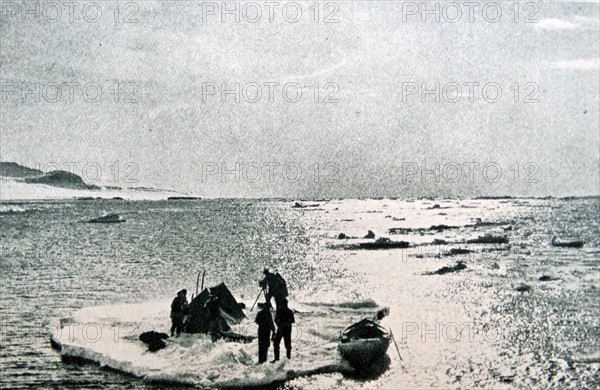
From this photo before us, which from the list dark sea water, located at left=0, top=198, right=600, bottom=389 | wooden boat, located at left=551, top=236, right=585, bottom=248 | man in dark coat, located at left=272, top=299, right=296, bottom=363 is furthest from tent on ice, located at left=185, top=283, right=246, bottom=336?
wooden boat, located at left=551, top=236, right=585, bottom=248

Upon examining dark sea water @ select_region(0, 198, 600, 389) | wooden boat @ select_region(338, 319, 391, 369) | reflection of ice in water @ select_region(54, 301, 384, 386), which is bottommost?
dark sea water @ select_region(0, 198, 600, 389)

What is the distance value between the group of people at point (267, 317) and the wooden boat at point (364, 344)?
1.56 metres

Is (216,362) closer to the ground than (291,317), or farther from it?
closer to the ground

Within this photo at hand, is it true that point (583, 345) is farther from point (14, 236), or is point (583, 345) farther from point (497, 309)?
point (14, 236)

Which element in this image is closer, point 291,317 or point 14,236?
point 291,317

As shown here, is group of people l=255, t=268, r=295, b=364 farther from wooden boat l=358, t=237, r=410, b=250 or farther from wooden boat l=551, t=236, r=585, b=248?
wooden boat l=551, t=236, r=585, b=248

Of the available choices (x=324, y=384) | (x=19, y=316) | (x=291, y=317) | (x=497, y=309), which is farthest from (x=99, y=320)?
(x=497, y=309)

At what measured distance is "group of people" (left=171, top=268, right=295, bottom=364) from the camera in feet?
51.6

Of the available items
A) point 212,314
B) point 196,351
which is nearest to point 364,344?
point 196,351

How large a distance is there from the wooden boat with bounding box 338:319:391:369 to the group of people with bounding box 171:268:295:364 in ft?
5.11

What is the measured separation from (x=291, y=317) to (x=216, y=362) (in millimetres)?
2313

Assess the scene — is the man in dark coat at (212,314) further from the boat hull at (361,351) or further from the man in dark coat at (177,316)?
the boat hull at (361,351)

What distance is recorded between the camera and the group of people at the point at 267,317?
15.7 meters

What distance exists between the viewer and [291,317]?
16.4 metres
